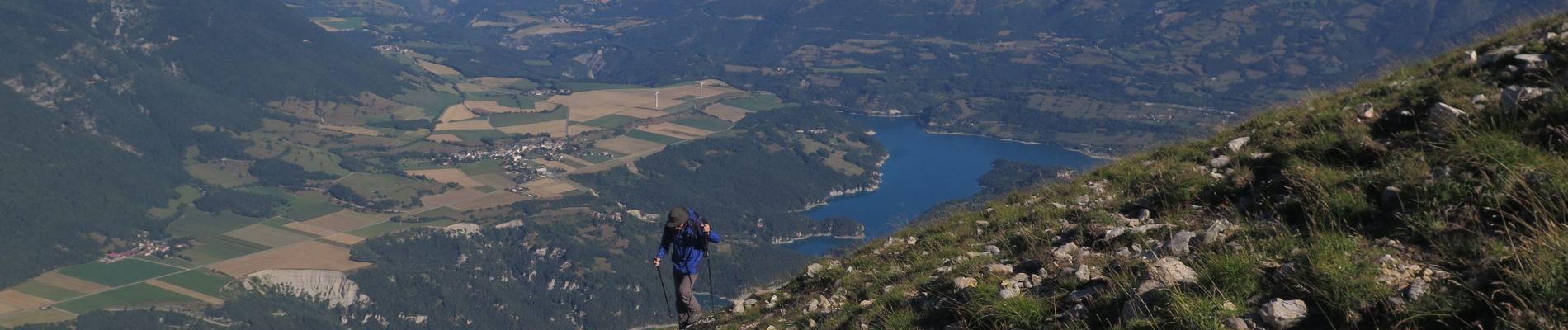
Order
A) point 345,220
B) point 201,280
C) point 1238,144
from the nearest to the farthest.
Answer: point 1238,144
point 201,280
point 345,220

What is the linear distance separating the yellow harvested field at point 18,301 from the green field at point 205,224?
24183 mm

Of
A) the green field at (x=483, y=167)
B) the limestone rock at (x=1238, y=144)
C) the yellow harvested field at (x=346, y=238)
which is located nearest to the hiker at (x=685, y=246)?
the limestone rock at (x=1238, y=144)

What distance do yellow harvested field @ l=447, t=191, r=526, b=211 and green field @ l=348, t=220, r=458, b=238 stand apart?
768 cm

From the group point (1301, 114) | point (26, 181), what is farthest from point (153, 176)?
point (1301, 114)

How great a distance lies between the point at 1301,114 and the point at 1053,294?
20.9 feet

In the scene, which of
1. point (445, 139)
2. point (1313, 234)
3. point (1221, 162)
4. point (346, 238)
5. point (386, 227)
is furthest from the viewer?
point (445, 139)

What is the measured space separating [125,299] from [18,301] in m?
12.8

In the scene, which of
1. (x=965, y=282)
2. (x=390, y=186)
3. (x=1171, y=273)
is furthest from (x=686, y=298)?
(x=390, y=186)

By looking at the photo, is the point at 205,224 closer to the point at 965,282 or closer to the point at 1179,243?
the point at 965,282

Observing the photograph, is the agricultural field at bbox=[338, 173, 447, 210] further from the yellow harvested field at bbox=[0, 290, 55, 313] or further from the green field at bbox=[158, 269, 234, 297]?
Answer: the yellow harvested field at bbox=[0, 290, 55, 313]

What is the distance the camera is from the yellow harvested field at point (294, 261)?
115812 mm

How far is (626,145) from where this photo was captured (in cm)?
19325

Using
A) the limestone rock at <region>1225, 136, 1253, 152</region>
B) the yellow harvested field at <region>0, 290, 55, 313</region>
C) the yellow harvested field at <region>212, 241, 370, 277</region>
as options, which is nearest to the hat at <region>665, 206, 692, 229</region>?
the limestone rock at <region>1225, 136, 1253, 152</region>

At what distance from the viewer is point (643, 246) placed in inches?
5541
